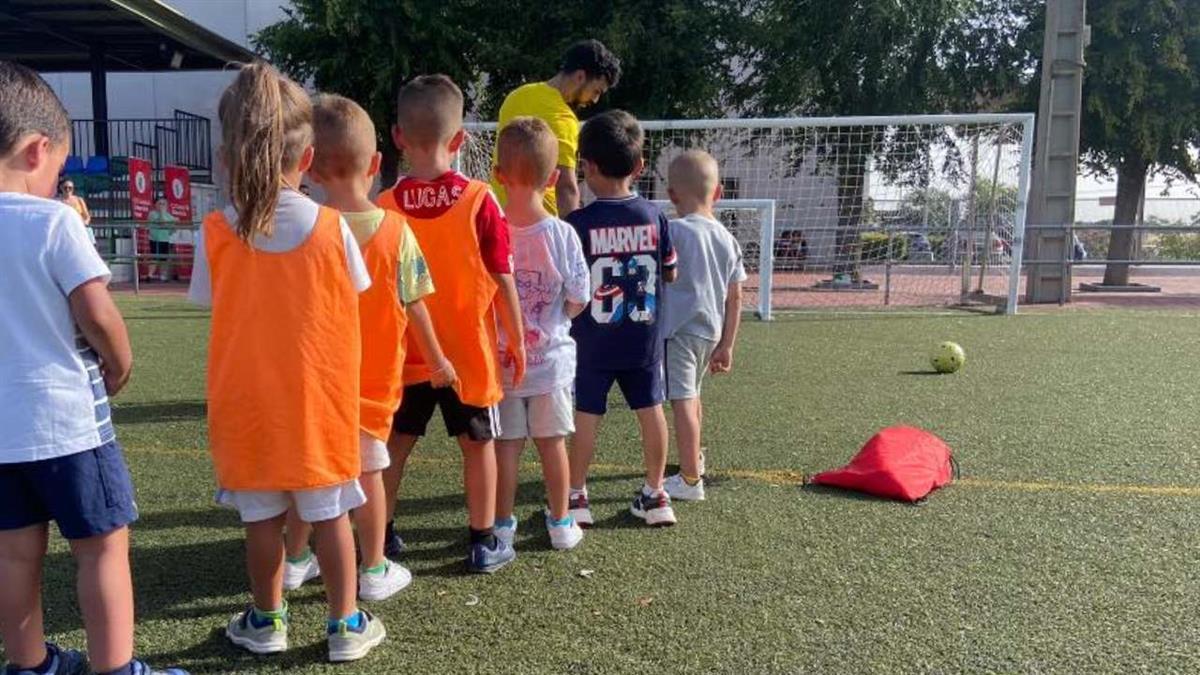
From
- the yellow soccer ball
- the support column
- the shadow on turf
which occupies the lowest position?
the shadow on turf

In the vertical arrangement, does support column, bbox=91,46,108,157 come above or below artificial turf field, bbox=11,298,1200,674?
above

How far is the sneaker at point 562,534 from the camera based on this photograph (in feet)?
11.1

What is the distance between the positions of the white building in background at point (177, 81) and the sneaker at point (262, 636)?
2677cm

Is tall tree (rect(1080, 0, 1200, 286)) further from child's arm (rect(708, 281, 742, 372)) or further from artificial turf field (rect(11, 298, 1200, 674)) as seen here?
child's arm (rect(708, 281, 742, 372))

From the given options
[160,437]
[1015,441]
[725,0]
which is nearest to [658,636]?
[1015,441]

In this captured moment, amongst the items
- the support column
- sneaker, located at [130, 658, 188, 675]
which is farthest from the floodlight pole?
the support column

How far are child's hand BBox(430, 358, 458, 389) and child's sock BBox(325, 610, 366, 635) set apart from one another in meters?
0.73

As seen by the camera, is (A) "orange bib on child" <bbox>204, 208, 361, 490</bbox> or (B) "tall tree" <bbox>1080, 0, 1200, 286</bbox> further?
(B) "tall tree" <bbox>1080, 0, 1200, 286</bbox>

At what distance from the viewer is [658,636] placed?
105 inches

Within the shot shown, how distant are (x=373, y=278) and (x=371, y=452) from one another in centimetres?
54

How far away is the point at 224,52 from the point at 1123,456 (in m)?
24.2

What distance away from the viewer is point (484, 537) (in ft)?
10.5

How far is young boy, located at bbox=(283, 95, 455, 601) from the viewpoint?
2688 millimetres

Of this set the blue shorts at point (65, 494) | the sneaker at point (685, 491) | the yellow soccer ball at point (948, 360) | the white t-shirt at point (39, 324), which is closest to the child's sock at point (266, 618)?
the blue shorts at point (65, 494)
